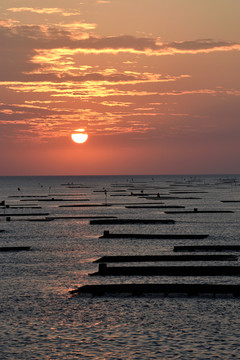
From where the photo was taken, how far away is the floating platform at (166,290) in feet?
86.5

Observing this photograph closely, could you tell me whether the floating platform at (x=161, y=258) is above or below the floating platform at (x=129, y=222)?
below

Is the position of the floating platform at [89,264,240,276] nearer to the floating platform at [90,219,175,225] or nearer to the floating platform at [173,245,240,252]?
the floating platform at [173,245,240,252]

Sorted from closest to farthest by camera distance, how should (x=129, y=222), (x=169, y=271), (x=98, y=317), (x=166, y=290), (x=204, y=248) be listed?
(x=98, y=317) < (x=166, y=290) < (x=169, y=271) < (x=204, y=248) < (x=129, y=222)

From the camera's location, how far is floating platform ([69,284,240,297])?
26.4 m

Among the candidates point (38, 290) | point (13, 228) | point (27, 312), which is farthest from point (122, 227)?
point (27, 312)

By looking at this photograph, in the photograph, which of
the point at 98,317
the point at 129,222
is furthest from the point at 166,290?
the point at 129,222

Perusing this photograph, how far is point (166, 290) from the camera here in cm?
2648

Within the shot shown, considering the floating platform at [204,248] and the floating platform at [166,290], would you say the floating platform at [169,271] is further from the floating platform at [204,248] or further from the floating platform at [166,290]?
the floating platform at [204,248]

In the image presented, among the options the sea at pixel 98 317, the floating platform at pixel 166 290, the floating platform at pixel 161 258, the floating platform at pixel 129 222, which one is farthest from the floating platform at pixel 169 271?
the floating platform at pixel 129 222

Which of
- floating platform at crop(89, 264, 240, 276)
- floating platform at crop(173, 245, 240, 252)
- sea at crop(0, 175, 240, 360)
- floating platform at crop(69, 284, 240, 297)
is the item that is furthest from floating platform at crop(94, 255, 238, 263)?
floating platform at crop(69, 284, 240, 297)

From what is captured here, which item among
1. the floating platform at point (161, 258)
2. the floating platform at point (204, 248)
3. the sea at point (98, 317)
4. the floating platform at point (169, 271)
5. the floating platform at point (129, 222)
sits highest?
the floating platform at point (129, 222)

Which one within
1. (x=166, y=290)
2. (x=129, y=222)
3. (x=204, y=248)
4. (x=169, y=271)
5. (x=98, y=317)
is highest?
(x=129, y=222)

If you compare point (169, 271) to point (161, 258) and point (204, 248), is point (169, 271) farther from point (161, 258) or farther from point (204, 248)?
point (204, 248)

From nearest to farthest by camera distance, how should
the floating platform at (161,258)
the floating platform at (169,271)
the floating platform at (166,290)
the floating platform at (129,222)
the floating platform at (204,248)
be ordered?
the floating platform at (166,290)
the floating platform at (169,271)
the floating platform at (161,258)
the floating platform at (204,248)
the floating platform at (129,222)
